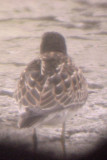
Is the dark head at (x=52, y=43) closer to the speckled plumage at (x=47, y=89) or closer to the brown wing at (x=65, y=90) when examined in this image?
the speckled plumage at (x=47, y=89)

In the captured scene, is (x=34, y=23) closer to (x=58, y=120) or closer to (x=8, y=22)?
(x=8, y=22)

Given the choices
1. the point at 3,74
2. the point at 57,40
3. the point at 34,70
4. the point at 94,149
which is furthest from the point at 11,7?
the point at 94,149

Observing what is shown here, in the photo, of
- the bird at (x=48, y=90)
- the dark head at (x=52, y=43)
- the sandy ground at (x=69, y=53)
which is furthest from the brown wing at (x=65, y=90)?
the dark head at (x=52, y=43)

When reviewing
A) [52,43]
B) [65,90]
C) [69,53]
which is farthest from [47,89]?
[69,53]

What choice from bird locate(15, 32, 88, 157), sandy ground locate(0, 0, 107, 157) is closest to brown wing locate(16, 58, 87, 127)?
bird locate(15, 32, 88, 157)

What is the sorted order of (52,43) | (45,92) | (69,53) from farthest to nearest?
(69,53) < (52,43) < (45,92)

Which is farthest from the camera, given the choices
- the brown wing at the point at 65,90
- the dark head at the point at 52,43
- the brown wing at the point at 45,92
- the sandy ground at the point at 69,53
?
the dark head at the point at 52,43

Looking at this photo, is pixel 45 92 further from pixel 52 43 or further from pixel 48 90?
pixel 52 43
